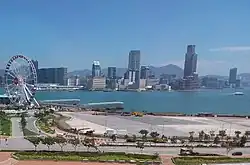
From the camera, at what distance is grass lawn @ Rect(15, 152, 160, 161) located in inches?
1172

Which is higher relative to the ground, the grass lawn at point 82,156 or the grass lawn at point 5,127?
the grass lawn at point 82,156

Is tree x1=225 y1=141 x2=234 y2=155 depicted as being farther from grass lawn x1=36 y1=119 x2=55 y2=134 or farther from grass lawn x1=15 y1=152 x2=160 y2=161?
grass lawn x1=36 y1=119 x2=55 y2=134

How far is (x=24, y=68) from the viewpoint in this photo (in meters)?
72.6

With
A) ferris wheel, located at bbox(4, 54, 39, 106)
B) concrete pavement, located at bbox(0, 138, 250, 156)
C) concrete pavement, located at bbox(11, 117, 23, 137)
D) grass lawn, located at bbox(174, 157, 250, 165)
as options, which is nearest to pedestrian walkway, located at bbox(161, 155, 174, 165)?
grass lawn, located at bbox(174, 157, 250, 165)

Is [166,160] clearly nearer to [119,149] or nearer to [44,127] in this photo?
[119,149]

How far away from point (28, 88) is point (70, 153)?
49221 millimetres

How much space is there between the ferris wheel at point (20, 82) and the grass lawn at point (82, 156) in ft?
142

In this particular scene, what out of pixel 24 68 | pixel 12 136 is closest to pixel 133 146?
Result: pixel 12 136

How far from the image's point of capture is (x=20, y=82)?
240 ft

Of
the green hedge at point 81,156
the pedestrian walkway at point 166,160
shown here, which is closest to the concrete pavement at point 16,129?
the green hedge at point 81,156

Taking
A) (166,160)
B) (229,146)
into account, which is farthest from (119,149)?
(229,146)

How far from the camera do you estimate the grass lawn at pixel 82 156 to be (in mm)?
29781

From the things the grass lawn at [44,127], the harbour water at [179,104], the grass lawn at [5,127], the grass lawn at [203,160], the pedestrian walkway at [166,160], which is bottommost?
the harbour water at [179,104]

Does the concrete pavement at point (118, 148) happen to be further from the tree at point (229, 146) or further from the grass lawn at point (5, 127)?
the grass lawn at point (5, 127)
